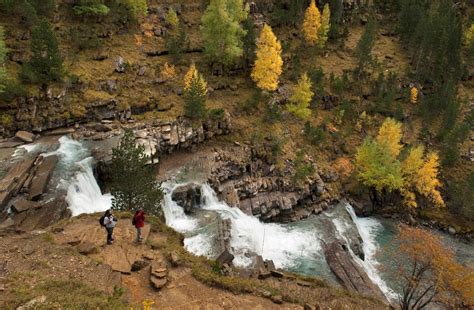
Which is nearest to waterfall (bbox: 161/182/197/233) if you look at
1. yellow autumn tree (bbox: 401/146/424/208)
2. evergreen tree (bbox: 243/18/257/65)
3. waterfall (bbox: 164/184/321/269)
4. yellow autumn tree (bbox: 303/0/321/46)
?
waterfall (bbox: 164/184/321/269)

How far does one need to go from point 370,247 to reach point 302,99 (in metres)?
22.5

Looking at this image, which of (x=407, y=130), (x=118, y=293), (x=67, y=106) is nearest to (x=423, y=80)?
(x=407, y=130)

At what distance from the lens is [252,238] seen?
36.5m

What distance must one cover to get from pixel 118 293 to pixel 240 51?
41.9 meters

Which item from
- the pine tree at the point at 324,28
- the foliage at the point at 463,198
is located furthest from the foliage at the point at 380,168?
the pine tree at the point at 324,28

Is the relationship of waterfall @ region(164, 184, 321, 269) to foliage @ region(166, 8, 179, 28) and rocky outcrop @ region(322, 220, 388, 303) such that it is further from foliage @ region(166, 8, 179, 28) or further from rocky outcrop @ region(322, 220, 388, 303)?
foliage @ region(166, 8, 179, 28)

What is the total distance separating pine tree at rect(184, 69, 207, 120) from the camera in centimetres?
4325

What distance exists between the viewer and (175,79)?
5053cm

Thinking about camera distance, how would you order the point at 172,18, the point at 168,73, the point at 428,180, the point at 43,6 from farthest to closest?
the point at 172,18
the point at 168,73
the point at 428,180
the point at 43,6

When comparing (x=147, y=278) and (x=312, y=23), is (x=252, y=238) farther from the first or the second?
(x=312, y=23)

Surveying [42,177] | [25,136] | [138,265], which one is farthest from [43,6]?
[138,265]

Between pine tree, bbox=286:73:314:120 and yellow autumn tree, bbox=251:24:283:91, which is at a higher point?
yellow autumn tree, bbox=251:24:283:91

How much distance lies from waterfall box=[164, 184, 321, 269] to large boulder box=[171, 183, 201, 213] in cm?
61

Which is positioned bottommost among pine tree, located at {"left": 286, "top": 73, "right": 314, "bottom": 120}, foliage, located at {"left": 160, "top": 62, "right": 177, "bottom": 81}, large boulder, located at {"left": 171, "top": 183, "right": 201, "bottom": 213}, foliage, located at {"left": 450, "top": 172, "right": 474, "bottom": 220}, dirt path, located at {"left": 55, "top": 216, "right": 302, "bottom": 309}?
foliage, located at {"left": 450, "top": 172, "right": 474, "bottom": 220}
